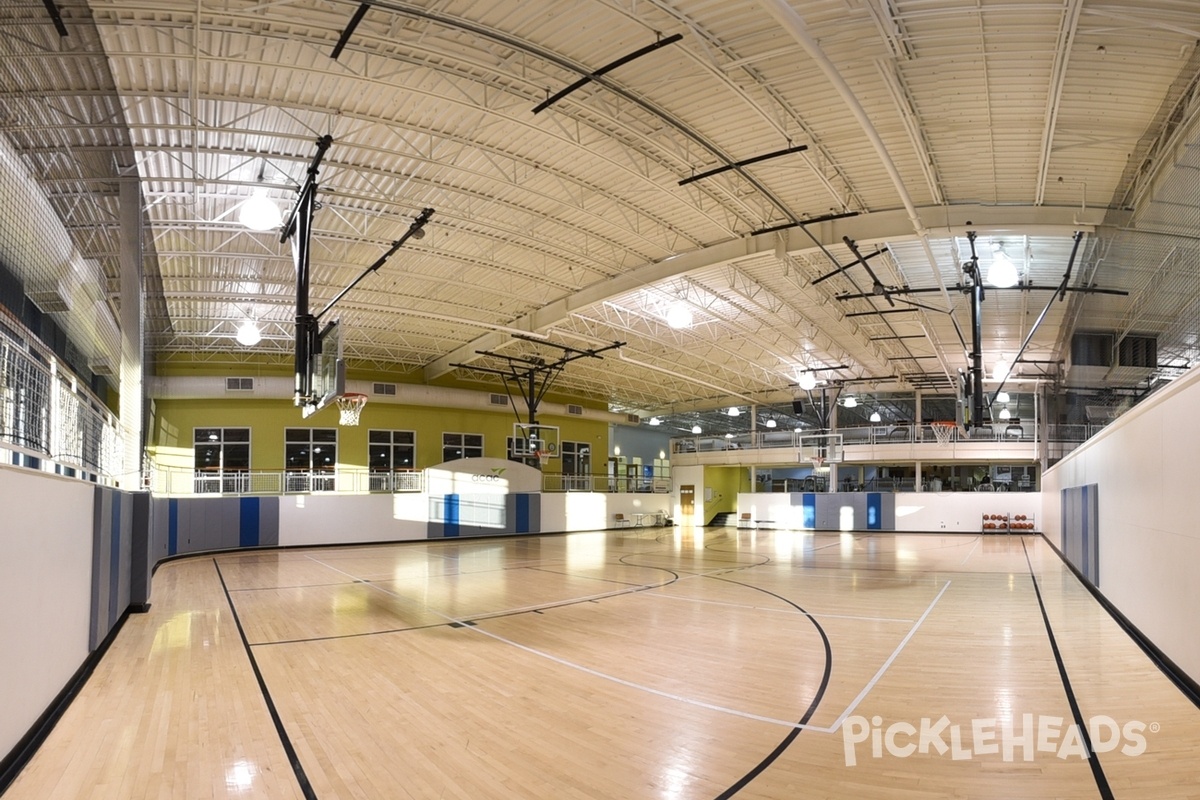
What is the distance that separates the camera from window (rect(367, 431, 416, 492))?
30062 millimetres

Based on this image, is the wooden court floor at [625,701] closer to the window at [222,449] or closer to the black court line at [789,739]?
the black court line at [789,739]

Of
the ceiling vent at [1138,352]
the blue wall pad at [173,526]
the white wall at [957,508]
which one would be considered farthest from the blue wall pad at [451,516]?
the ceiling vent at [1138,352]

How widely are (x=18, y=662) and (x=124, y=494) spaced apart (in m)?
5.90

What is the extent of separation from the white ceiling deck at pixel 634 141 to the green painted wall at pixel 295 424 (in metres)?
8.02

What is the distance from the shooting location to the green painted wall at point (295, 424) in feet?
87.5

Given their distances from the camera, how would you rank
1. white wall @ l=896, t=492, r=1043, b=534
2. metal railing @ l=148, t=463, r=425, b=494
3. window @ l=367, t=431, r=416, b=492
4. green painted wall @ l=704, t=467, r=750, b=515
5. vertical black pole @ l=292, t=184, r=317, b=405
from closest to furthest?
1. vertical black pole @ l=292, t=184, r=317, b=405
2. metal railing @ l=148, t=463, r=425, b=494
3. white wall @ l=896, t=492, r=1043, b=534
4. window @ l=367, t=431, r=416, b=492
5. green painted wall @ l=704, t=467, r=750, b=515

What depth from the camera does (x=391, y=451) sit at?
99.8 ft

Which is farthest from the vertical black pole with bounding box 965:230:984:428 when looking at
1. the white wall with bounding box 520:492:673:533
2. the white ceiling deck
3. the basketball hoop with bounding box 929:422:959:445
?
the white wall with bounding box 520:492:673:533

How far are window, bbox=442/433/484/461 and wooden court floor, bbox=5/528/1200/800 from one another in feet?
62.2

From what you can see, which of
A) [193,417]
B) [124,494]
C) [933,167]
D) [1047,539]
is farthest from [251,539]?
[1047,539]

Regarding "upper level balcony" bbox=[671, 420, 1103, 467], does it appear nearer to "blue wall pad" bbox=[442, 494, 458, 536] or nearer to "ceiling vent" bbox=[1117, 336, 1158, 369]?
"blue wall pad" bbox=[442, 494, 458, 536]

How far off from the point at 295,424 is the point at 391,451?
3959 mm

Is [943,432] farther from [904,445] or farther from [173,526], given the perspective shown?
[173,526]

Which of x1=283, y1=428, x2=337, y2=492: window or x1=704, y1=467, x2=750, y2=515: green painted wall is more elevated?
x1=283, y1=428, x2=337, y2=492: window
